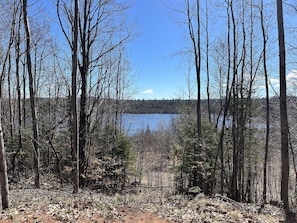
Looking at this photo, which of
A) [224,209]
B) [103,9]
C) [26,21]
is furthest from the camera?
[103,9]

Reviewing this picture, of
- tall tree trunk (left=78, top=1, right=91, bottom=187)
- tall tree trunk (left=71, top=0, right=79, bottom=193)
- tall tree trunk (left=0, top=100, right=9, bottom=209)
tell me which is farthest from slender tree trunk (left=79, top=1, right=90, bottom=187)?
tall tree trunk (left=0, top=100, right=9, bottom=209)

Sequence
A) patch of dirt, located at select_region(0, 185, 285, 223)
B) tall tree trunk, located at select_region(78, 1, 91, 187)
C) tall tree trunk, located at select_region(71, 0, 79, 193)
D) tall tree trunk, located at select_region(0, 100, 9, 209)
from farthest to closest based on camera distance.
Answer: tall tree trunk, located at select_region(78, 1, 91, 187), tall tree trunk, located at select_region(71, 0, 79, 193), tall tree trunk, located at select_region(0, 100, 9, 209), patch of dirt, located at select_region(0, 185, 285, 223)

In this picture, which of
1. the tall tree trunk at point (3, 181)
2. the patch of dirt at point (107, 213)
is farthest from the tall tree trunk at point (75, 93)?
the tall tree trunk at point (3, 181)

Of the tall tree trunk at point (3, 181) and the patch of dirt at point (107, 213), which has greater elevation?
the tall tree trunk at point (3, 181)

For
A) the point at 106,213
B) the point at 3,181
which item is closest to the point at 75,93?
the point at 3,181

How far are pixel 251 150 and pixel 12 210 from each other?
1137 centimetres

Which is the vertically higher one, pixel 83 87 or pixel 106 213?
pixel 83 87

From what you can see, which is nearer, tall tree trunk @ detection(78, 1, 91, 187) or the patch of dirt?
the patch of dirt

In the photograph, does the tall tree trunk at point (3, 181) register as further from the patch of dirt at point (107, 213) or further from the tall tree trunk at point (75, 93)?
the tall tree trunk at point (75, 93)

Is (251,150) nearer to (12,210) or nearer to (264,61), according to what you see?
(264,61)

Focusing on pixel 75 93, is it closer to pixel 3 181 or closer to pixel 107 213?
pixel 3 181

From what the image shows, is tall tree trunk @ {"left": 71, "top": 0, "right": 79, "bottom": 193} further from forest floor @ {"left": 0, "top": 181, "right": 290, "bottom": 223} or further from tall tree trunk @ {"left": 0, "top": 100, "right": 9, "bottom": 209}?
tall tree trunk @ {"left": 0, "top": 100, "right": 9, "bottom": 209}

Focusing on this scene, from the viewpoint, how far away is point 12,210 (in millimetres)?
4312

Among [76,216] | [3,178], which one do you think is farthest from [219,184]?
[3,178]
